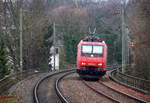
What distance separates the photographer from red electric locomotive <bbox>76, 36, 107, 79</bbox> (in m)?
26.3

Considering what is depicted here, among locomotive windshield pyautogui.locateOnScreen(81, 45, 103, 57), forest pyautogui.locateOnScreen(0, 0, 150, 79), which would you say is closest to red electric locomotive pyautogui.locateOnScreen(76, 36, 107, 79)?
locomotive windshield pyautogui.locateOnScreen(81, 45, 103, 57)

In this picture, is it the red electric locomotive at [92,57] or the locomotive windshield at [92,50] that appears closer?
the red electric locomotive at [92,57]

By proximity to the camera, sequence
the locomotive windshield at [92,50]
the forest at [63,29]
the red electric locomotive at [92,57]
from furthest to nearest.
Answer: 1. the forest at [63,29]
2. the locomotive windshield at [92,50]
3. the red electric locomotive at [92,57]

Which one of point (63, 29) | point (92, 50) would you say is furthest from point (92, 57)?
point (63, 29)

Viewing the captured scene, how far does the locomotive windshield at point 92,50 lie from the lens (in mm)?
26609

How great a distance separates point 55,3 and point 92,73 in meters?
49.7

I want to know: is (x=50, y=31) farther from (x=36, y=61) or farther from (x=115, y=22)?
(x=115, y=22)

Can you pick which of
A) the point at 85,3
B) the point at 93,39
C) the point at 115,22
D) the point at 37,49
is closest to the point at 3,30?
the point at 37,49

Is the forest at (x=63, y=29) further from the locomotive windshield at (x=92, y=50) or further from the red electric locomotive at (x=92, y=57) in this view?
the locomotive windshield at (x=92, y=50)

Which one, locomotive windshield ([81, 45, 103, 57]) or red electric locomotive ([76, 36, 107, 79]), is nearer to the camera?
red electric locomotive ([76, 36, 107, 79])

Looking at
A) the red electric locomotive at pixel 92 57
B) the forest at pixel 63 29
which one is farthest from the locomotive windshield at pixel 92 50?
the forest at pixel 63 29

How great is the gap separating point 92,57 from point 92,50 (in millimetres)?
620

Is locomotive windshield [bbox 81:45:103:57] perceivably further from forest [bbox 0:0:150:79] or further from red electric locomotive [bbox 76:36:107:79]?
forest [bbox 0:0:150:79]

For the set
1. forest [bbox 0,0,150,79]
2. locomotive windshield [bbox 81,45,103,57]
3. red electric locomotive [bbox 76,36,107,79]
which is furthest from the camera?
forest [bbox 0,0,150,79]
